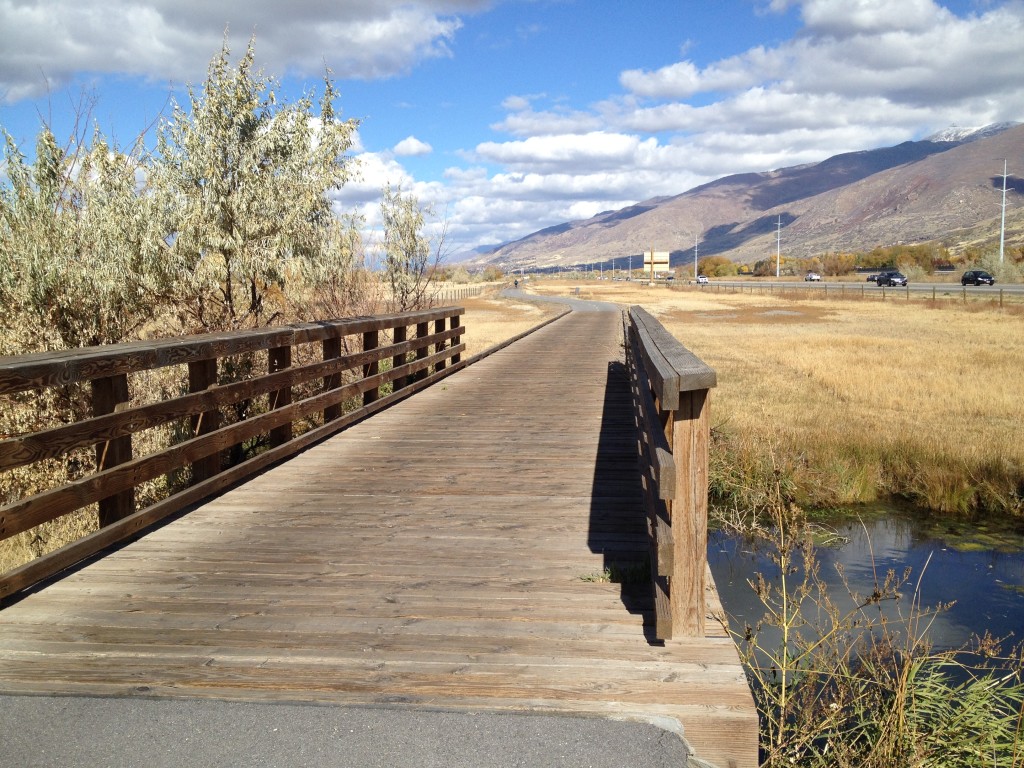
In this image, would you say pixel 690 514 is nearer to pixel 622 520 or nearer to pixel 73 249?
pixel 622 520

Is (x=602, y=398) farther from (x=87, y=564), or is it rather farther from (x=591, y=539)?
(x=87, y=564)

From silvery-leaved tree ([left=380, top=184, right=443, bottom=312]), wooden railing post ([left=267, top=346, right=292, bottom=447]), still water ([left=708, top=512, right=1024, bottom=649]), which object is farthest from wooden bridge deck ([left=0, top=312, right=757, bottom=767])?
silvery-leaved tree ([left=380, top=184, right=443, bottom=312])

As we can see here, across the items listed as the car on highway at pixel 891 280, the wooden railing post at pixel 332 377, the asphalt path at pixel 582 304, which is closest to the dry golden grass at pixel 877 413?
the wooden railing post at pixel 332 377

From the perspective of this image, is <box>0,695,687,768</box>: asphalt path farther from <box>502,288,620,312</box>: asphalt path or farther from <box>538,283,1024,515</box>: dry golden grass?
<box>502,288,620,312</box>: asphalt path

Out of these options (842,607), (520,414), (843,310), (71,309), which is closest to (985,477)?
(842,607)

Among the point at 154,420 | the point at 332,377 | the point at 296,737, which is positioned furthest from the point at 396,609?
the point at 332,377

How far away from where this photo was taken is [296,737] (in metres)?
3.06

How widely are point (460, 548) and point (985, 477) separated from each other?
7.97 m

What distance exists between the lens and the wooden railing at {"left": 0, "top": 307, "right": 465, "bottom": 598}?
4.39 metres

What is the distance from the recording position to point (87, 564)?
15.8 ft

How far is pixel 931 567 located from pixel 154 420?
719cm

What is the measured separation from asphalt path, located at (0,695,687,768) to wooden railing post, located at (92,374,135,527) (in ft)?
6.37

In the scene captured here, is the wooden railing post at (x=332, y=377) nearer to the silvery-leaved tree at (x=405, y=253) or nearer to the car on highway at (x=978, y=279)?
the silvery-leaved tree at (x=405, y=253)

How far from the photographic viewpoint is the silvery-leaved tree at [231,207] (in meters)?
10.4
